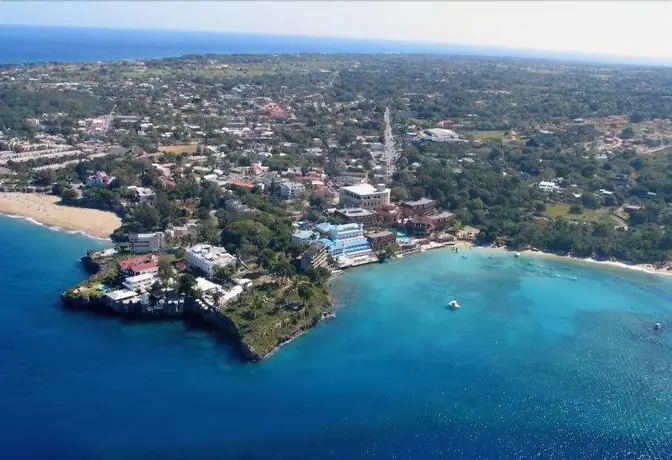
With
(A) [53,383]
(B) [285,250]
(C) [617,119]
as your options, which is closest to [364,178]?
(B) [285,250]

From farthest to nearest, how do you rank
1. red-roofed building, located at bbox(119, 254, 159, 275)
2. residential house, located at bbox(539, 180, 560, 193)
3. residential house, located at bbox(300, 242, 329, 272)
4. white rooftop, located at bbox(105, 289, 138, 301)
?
1. residential house, located at bbox(539, 180, 560, 193)
2. residential house, located at bbox(300, 242, 329, 272)
3. red-roofed building, located at bbox(119, 254, 159, 275)
4. white rooftop, located at bbox(105, 289, 138, 301)

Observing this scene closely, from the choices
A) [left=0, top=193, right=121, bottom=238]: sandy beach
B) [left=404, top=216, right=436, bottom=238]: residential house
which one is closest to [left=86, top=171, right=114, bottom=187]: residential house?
[left=0, top=193, right=121, bottom=238]: sandy beach

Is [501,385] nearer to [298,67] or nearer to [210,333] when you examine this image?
[210,333]

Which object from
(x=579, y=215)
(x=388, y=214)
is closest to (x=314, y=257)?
(x=388, y=214)

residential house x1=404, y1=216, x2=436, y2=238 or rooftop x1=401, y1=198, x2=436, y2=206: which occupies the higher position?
rooftop x1=401, y1=198, x2=436, y2=206

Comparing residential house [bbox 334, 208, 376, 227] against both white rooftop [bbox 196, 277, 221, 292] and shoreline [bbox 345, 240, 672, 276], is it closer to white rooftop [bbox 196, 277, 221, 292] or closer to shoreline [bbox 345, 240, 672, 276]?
shoreline [bbox 345, 240, 672, 276]

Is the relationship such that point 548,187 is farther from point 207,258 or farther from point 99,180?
point 99,180

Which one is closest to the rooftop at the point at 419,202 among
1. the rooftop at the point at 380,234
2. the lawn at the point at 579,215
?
the rooftop at the point at 380,234
